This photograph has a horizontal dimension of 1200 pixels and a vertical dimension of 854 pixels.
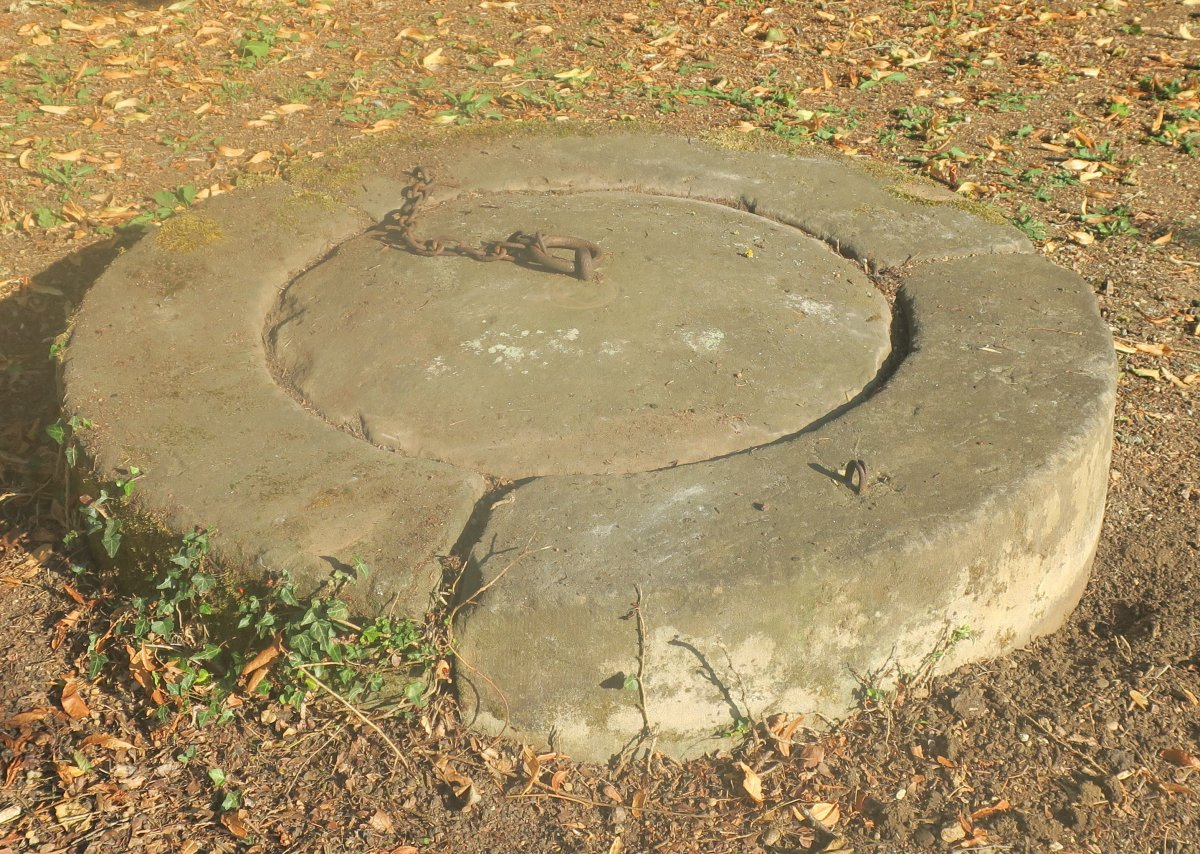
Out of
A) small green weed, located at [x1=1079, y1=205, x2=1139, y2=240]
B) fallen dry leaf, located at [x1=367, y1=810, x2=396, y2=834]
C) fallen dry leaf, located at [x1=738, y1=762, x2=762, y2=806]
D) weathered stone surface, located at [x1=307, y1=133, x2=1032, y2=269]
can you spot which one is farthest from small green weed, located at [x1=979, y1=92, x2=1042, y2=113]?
fallen dry leaf, located at [x1=367, y1=810, x2=396, y2=834]

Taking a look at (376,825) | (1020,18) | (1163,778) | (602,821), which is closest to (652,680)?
(602,821)

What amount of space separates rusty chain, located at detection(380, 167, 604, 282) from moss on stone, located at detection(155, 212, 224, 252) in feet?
1.81

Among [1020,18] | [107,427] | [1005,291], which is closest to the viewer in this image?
[107,427]

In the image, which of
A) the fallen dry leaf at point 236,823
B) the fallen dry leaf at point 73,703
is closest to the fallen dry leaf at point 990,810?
the fallen dry leaf at point 236,823

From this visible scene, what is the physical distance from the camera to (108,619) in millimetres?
3004

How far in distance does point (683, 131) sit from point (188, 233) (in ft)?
6.12

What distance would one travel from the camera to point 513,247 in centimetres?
340

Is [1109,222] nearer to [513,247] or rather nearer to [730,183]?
[730,183]

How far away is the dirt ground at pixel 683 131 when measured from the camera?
2516mm

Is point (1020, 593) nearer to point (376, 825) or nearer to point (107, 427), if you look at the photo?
point (376, 825)

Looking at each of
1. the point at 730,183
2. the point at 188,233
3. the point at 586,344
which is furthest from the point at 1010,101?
the point at 188,233

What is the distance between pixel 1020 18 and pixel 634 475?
5625 mm

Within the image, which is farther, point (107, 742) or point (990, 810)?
point (107, 742)

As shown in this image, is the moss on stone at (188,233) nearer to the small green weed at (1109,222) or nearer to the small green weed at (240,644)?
the small green weed at (240,644)
